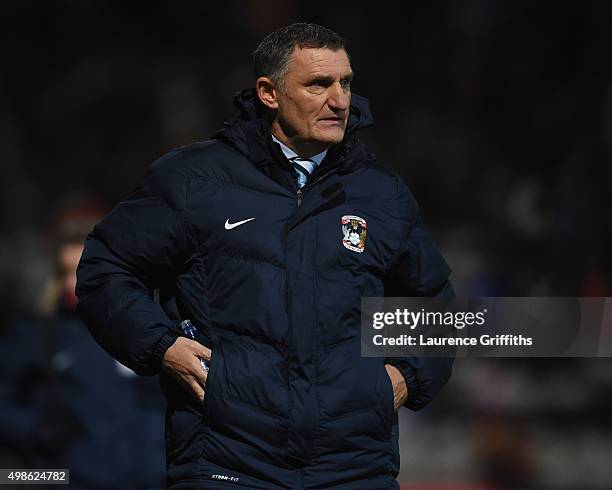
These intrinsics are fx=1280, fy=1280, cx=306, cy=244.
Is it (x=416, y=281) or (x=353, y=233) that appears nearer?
(x=353, y=233)

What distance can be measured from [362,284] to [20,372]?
7.27 ft

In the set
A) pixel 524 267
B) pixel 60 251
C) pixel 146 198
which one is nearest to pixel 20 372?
pixel 60 251

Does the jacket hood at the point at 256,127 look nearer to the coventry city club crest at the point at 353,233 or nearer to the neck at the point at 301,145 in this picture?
the neck at the point at 301,145

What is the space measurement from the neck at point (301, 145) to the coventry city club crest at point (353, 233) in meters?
0.25

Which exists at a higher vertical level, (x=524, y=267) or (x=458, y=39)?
(x=458, y=39)

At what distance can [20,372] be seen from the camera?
522 cm

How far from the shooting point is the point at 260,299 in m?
3.35

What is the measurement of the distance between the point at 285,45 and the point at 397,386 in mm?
1020

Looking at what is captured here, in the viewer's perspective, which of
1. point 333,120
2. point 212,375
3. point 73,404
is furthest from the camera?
point 73,404

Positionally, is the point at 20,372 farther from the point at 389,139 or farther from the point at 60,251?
the point at 389,139

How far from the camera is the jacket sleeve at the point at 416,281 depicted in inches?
144

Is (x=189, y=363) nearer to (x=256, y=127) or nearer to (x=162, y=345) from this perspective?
(x=162, y=345)

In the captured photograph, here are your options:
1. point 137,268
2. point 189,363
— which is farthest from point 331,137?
point 189,363

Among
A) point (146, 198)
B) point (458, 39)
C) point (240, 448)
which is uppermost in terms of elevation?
point (458, 39)
